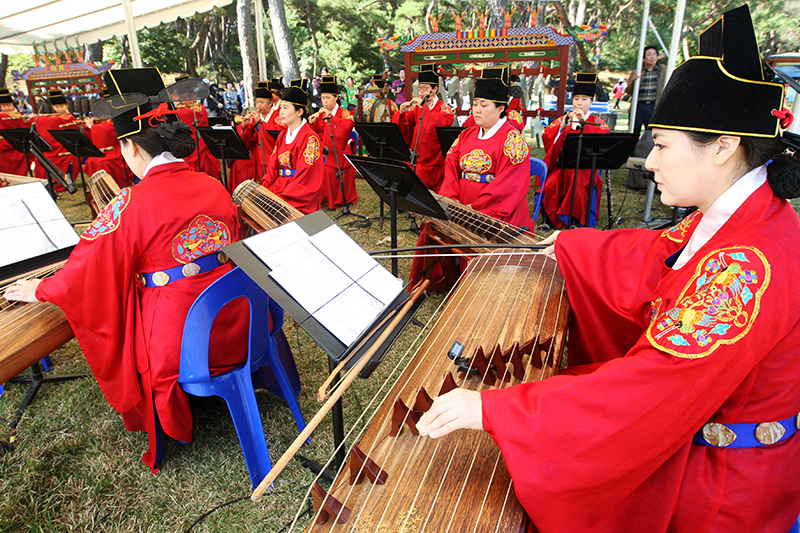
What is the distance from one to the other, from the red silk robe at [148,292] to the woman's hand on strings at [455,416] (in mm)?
1213

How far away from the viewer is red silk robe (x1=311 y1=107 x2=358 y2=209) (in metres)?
6.37

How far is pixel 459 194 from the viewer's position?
370 cm

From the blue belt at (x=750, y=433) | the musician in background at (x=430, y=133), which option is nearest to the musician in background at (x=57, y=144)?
the musician in background at (x=430, y=133)

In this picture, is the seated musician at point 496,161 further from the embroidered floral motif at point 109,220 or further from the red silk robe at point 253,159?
the red silk robe at point 253,159

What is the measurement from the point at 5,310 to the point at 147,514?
983mm

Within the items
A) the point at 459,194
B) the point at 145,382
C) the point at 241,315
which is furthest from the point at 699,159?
the point at 459,194

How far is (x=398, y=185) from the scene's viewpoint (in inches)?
104

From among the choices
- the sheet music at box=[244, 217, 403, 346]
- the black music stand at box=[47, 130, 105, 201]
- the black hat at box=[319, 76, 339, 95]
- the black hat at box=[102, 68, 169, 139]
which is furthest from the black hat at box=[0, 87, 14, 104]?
the sheet music at box=[244, 217, 403, 346]

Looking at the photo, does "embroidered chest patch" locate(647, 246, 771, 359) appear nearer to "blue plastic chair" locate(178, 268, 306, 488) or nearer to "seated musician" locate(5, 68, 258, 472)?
"blue plastic chair" locate(178, 268, 306, 488)

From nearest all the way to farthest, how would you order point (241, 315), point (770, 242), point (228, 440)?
point (770, 242)
point (241, 315)
point (228, 440)

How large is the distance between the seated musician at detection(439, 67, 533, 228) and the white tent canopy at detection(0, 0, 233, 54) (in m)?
6.77

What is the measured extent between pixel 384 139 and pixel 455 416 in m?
4.48

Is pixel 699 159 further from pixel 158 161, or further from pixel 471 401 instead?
pixel 158 161

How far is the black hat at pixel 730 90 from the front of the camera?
0.94 metres
